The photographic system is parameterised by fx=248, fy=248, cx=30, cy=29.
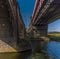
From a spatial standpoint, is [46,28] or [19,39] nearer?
[19,39]

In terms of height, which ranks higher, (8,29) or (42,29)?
(8,29)

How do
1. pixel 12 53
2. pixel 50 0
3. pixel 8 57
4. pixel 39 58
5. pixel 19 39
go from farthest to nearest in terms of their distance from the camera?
pixel 19 39 < pixel 12 53 < pixel 8 57 < pixel 39 58 < pixel 50 0

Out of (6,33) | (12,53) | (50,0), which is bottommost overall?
(12,53)

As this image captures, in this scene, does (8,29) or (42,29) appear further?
(42,29)

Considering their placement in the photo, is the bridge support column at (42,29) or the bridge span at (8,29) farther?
the bridge support column at (42,29)

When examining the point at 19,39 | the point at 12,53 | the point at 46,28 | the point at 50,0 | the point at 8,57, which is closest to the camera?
the point at 50,0

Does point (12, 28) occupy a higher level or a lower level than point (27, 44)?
higher

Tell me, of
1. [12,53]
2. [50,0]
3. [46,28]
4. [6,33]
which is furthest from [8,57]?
[46,28]

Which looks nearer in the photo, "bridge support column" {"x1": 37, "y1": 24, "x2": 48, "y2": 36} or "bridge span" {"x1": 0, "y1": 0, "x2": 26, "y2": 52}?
"bridge span" {"x1": 0, "y1": 0, "x2": 26, "y2": 52}

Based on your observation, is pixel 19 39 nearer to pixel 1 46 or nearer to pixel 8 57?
pixel 1 46

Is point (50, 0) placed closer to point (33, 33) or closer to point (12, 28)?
point (12, 28)

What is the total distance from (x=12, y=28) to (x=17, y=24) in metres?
0.62

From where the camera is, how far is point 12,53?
22.8 meters

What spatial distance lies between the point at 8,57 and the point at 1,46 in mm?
3584
